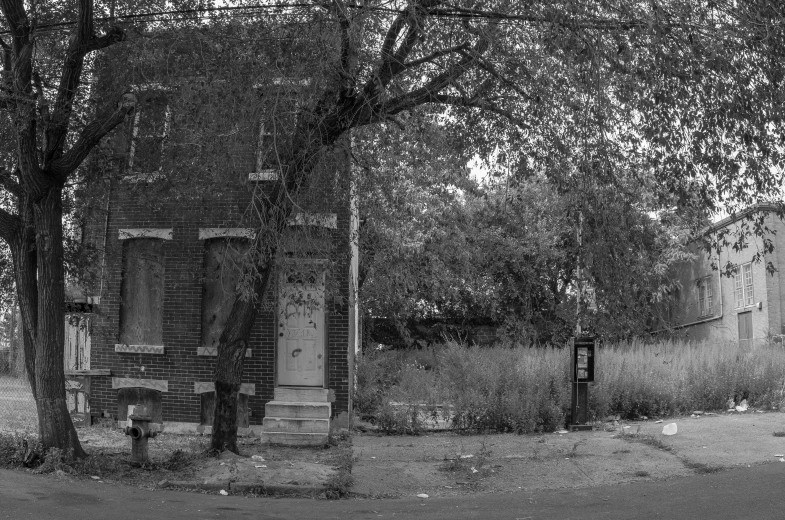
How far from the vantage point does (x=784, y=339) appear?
22.5 meters

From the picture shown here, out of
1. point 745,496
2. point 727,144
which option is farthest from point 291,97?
point 745,496

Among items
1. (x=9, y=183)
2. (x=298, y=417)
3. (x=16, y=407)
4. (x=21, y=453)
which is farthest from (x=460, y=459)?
(x=16, y=407)

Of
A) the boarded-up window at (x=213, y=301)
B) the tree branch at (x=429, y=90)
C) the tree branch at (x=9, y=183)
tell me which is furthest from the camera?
the boarded-up window at (x=213, y=301)

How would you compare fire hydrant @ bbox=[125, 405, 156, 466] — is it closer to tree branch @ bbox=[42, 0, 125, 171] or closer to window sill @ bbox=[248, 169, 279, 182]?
tree branch @ bbox=[42, 0, 125, 171]

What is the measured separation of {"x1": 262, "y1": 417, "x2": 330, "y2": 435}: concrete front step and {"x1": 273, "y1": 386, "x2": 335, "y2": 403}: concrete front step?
59cm

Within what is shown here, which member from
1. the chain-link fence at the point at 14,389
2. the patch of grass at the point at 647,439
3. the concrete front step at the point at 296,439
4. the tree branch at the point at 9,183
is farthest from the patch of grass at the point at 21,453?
the patch of grass at the point at 647,439

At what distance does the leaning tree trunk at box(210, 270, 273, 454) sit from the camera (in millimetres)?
11266

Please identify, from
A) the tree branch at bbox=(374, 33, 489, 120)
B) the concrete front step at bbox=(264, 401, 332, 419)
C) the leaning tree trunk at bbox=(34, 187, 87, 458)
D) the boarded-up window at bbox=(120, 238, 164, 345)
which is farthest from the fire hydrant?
the tree branch at bbox=(374, 33, 489, 120)

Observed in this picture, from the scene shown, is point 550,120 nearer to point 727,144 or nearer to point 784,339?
point 727,144

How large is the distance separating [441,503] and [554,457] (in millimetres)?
3116

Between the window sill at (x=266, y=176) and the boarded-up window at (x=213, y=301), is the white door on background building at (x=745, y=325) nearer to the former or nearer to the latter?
the boarded-up window at (x=213, y=301)

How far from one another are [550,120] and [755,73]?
103 inches

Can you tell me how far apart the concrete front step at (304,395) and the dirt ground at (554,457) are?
2.93 feet

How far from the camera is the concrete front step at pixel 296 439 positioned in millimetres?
13742
